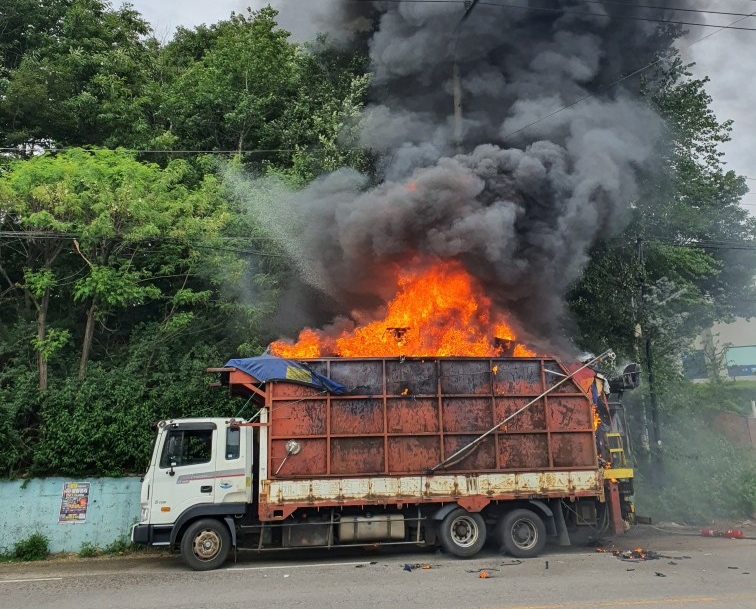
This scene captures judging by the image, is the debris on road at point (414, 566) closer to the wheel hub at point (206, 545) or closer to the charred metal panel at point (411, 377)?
the charred metal panel at point (411, 377)

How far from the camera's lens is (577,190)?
43.5 feet

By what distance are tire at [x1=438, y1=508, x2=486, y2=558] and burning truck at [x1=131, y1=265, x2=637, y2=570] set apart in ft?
0.06

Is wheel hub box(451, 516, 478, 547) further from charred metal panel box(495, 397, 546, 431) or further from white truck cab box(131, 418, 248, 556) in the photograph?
white truck cab box(131, 418, 248, 556)

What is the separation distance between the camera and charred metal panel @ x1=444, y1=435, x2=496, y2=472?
31.1 feet

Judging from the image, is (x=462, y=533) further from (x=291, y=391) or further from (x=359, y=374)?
(x=291, y=391)

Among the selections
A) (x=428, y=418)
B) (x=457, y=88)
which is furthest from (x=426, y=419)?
(x=457, y=88)

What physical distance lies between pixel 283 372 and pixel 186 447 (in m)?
2.01

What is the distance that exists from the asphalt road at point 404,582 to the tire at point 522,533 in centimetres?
26

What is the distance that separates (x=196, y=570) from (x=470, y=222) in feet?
27.8

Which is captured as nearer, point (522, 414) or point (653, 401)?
point (522, 414)

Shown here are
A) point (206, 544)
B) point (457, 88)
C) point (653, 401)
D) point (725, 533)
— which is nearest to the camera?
point (206, 544)

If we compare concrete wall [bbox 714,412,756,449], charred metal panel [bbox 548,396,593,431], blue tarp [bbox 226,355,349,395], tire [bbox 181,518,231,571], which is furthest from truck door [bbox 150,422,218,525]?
concrete wall [bbox 714,412,756,449]

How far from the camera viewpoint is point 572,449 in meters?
9.80

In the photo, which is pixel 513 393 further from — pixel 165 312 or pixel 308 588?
pixel 165 312
